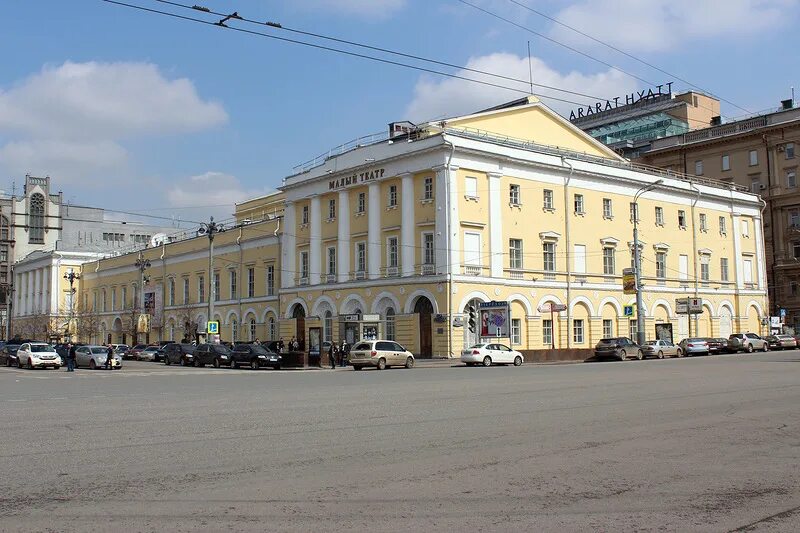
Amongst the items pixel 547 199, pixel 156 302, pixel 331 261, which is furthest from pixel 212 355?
pixel 156 302

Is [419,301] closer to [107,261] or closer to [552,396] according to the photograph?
[552,396]

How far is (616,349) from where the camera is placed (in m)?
52.1

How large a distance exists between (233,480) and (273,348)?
161 ft

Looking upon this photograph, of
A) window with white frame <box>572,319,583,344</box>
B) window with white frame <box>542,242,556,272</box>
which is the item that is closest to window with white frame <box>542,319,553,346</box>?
window with white frame <box>572,319,583,344</box>

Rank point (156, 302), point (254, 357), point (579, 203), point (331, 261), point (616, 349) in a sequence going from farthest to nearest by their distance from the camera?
point (156, 302) < point (331, 261) < point (579, 203) < point (616, 349) < point (254, 357)

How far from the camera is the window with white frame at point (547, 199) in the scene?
5841 cm

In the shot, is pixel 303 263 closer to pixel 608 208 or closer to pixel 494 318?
pixel 494 318

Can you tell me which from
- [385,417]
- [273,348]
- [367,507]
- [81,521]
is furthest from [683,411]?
[273,348]

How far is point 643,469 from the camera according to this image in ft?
32.7

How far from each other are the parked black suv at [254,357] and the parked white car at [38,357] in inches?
438

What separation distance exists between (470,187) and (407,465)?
146 ft

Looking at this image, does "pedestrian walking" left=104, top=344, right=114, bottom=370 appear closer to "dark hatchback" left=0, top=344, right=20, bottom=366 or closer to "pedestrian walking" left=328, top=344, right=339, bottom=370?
"dark hatchback" left=0, top=344, right=20, bottom=366

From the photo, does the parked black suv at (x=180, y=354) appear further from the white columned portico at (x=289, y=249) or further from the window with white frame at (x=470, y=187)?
the window with white frame at (x=470, y=187)

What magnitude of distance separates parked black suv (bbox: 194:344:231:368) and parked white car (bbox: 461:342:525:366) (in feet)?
49.3
